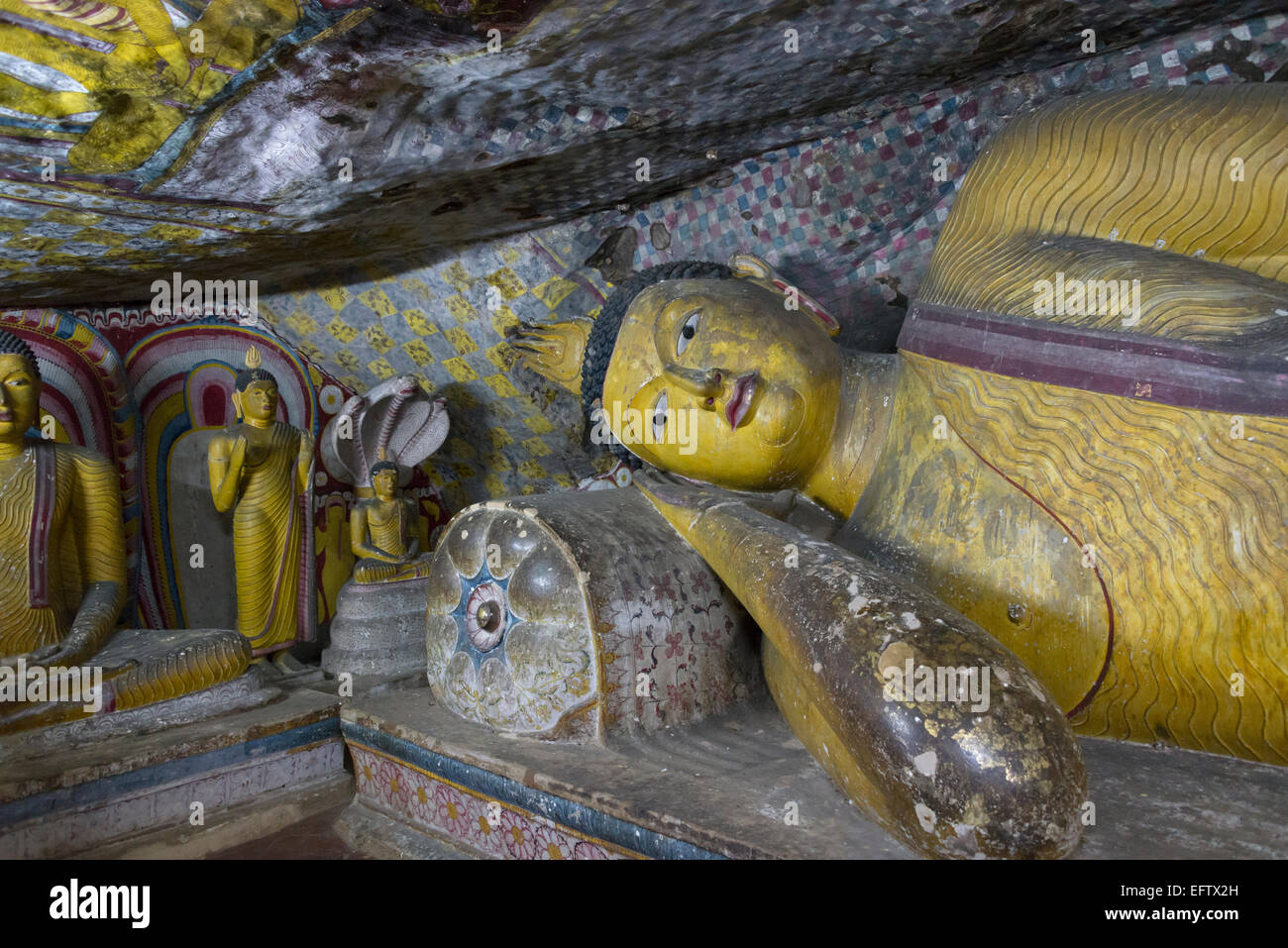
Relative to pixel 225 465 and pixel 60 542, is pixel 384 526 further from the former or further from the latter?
pixel 60 542

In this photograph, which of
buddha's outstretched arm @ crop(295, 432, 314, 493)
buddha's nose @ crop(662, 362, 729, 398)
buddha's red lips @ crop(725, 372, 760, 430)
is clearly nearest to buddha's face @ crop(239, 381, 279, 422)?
buddha's outstretched arm @ crop(295, 432, 314, 493)

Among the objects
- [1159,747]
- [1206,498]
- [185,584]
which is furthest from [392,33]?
[185,584]

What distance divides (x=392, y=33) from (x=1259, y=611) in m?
2.08

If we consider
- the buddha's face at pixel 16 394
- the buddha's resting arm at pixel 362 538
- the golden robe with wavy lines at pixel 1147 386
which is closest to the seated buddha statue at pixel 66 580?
the buddha's face at pixel 16 394

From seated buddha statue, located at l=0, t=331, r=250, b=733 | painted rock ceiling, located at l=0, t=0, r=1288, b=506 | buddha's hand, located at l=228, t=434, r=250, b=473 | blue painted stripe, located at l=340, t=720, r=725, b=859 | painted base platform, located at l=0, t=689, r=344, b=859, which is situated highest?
painted rock ceiling, located at l=0, t=0, r=1288, b=506

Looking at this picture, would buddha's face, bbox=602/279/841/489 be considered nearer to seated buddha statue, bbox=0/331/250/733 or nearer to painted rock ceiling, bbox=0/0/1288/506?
painted rock ceiling, bbox=0/0/1288/506

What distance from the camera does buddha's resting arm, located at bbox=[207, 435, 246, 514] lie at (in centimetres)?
408

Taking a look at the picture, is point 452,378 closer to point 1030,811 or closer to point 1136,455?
point 1136,455

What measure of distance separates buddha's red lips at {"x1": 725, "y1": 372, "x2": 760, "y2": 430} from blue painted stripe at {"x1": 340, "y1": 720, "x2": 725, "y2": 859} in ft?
3.23

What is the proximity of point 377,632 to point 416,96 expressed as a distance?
82.5 inches

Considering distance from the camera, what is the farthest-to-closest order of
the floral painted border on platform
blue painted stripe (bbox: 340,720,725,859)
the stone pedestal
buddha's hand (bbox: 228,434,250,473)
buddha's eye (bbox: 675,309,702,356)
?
buddha's hand (bbox: 228,434,250,473), the stone pedestal, buddha's eye (bbox: 675,309,702,356), the floral painted border on platform, blue painted stripe (bbox: 340,720,725,859)

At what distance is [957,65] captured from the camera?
2725mm

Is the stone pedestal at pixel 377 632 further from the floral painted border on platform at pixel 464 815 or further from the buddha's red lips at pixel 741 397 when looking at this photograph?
the buddha's red lips at pixel 741 397

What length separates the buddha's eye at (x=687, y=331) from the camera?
8.45 feet
